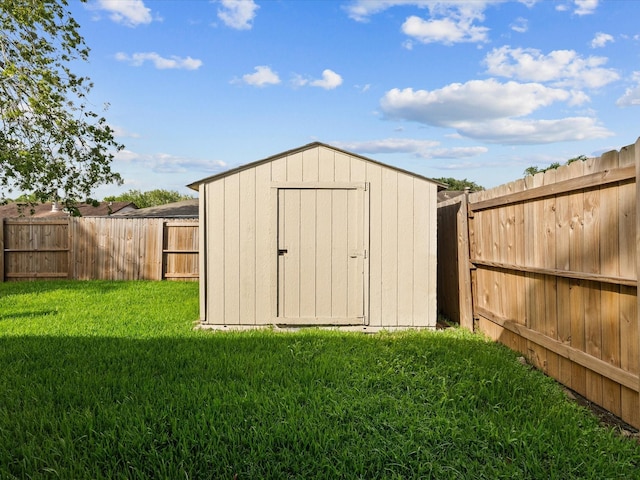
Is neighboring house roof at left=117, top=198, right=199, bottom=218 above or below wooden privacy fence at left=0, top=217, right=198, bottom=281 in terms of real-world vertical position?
above

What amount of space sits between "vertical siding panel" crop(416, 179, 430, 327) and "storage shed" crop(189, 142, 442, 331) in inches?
0.5

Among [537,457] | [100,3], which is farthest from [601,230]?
[100,3]

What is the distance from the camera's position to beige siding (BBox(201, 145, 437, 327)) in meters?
6.05

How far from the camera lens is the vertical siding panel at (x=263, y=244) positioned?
239 inches

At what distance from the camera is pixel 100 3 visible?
27.4 ft

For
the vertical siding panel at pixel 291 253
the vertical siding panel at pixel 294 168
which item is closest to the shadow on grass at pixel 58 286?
the vertical siding panel at pixel 291 253

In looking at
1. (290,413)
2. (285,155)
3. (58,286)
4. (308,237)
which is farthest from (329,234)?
(58,286)

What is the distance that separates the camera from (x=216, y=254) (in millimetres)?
6168

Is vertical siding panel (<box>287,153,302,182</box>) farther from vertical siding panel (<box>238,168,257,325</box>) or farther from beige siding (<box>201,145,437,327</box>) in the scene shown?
vertical siding panel (<box>238,168,257,325</box>)

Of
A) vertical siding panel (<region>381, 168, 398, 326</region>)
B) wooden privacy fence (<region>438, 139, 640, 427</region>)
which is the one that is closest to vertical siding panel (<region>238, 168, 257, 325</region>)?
vertical siding panel (<region>381, 168, 398, 326</region>)

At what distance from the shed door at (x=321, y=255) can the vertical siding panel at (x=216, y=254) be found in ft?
2.64

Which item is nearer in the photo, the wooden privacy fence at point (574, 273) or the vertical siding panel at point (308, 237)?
the wooden privacy fence at point (574, 273)

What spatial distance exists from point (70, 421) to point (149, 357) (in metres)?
1.51

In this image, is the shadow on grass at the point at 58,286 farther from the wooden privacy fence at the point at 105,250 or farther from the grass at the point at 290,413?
the grass at the point at 290,413
